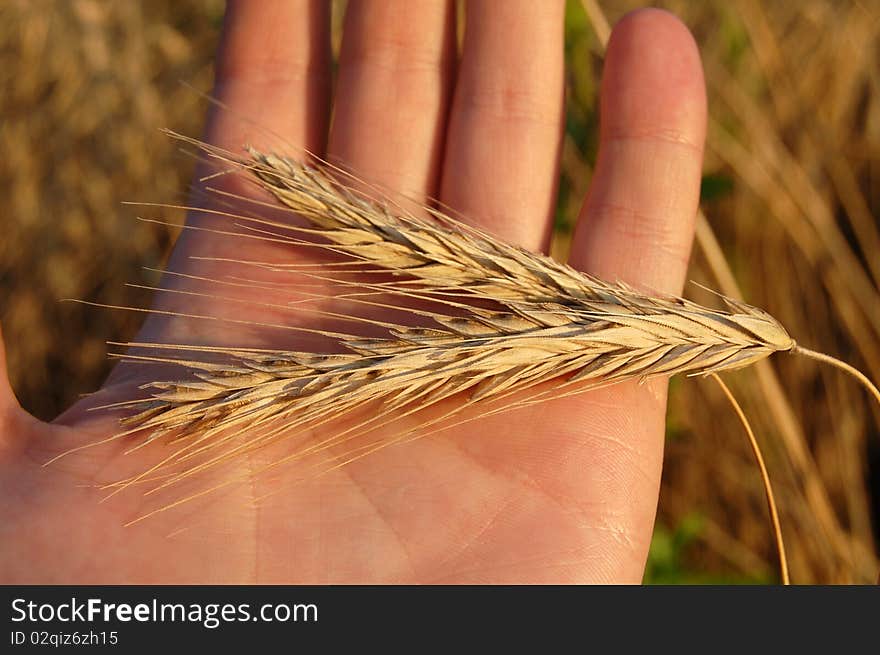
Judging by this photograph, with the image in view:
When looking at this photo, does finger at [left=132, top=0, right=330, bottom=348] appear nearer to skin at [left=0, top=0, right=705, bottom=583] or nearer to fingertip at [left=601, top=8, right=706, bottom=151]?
skin at [left=0, top=0, right=705, bottom=583]

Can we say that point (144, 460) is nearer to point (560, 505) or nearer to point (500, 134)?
point (560, 505)

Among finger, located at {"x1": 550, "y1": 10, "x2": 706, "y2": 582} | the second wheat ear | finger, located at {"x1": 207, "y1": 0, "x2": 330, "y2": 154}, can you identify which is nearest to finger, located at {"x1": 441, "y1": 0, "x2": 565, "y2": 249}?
finger, located at {"x1": 550, "y1": 10, "x2": 706, "y2": 582}

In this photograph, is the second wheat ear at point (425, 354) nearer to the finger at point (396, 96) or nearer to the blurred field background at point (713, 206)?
the finger at point (396, 96)

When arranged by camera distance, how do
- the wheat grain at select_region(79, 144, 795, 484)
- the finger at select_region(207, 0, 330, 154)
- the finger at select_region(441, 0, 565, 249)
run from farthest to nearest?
the finger at select_region(207, 0, 330, 154), the finger at select_region(441, 0, 565, 249), the wheat grain at select_region(79, 144, 795, 484)

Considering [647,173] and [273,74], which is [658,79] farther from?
[273,74]

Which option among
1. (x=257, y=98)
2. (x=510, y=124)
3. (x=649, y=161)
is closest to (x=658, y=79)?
(x=649, y=161)

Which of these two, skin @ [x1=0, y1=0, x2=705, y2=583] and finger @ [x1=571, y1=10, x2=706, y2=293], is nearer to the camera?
skin @ [x1=0, y1=0, x2=705, y2=583]
